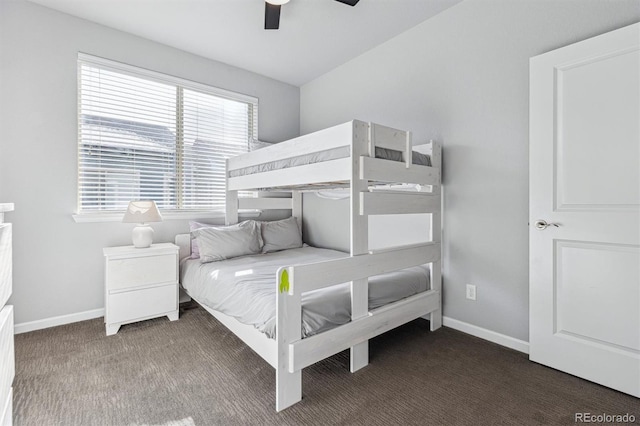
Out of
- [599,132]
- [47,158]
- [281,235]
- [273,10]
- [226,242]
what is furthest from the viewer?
[281,235]

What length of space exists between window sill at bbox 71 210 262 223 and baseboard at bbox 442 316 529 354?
2340 millimetres

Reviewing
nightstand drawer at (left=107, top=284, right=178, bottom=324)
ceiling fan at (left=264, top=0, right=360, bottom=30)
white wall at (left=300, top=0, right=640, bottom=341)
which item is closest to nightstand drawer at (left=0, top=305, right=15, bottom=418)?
nightstand drawer at (left=107, top=284, right=178, bottom=324)

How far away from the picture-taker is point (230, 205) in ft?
11.3

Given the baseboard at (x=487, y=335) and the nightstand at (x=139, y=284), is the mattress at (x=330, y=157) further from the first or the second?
the baseboard at (x=487, y=335)

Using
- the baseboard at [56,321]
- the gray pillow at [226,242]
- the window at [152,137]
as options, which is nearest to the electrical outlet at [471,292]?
the gray pillow at [226,242]

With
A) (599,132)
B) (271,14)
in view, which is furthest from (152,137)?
(599,132)

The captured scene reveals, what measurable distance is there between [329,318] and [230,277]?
869 millimetres

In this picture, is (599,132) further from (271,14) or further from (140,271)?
(140,271)

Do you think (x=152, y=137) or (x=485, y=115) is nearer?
(x=485, y=115)

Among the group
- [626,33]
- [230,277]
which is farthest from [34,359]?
[626,33]

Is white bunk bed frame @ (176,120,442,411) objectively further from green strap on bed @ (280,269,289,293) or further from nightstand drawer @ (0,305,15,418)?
nightstand drawer @ (0,305,15,418)

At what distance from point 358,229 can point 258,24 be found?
2061 millimetres

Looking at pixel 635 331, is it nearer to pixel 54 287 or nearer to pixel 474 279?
pixel 474 279

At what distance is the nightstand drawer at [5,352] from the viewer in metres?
1.10
